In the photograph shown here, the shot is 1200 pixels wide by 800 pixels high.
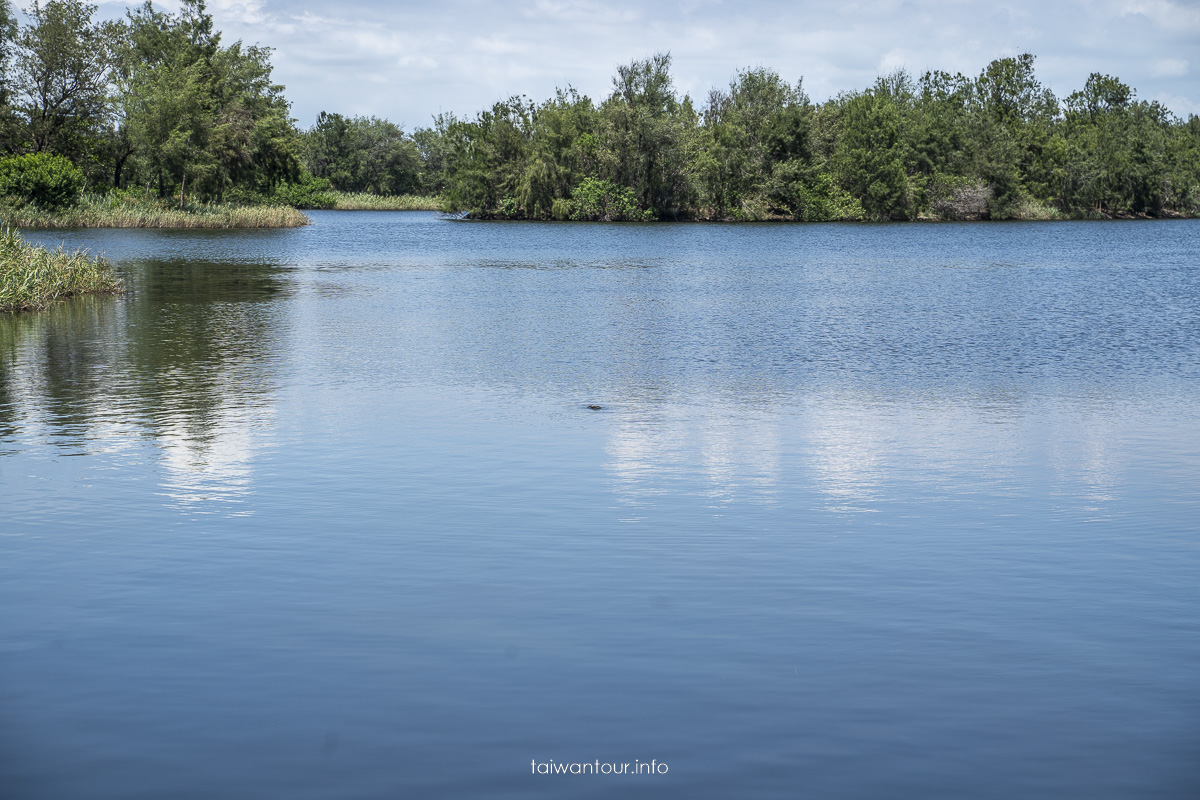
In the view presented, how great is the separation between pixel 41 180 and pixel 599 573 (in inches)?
2718

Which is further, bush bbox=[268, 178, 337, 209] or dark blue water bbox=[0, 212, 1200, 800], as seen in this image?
bush bbox=[268, 178, 337, 209]

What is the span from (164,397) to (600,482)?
28.8 ft

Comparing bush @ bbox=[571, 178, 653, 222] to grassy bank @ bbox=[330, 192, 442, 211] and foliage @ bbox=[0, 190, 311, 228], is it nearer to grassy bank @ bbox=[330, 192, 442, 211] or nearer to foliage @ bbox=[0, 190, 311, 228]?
foliage @ bbox=[0, 190, 311, 228]

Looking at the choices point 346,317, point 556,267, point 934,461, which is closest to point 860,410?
point 934,461

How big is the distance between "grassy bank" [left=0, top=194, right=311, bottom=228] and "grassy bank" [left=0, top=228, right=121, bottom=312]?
105 feet

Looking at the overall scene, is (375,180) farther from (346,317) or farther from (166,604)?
(166,604)

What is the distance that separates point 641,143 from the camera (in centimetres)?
10350

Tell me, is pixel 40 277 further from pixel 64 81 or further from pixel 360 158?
pixel 360 158

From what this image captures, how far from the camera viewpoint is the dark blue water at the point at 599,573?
19.1 ft

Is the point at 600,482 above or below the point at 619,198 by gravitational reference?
below

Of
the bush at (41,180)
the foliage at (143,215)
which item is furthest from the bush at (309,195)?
the bush at (41,180)

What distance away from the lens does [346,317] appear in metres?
Answer: 29.5

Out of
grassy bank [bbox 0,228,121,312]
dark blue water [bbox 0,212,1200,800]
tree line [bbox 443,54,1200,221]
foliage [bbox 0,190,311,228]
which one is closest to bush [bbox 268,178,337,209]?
tree line [bbox 443,54,1200,221]

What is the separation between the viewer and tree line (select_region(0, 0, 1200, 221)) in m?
82.4
